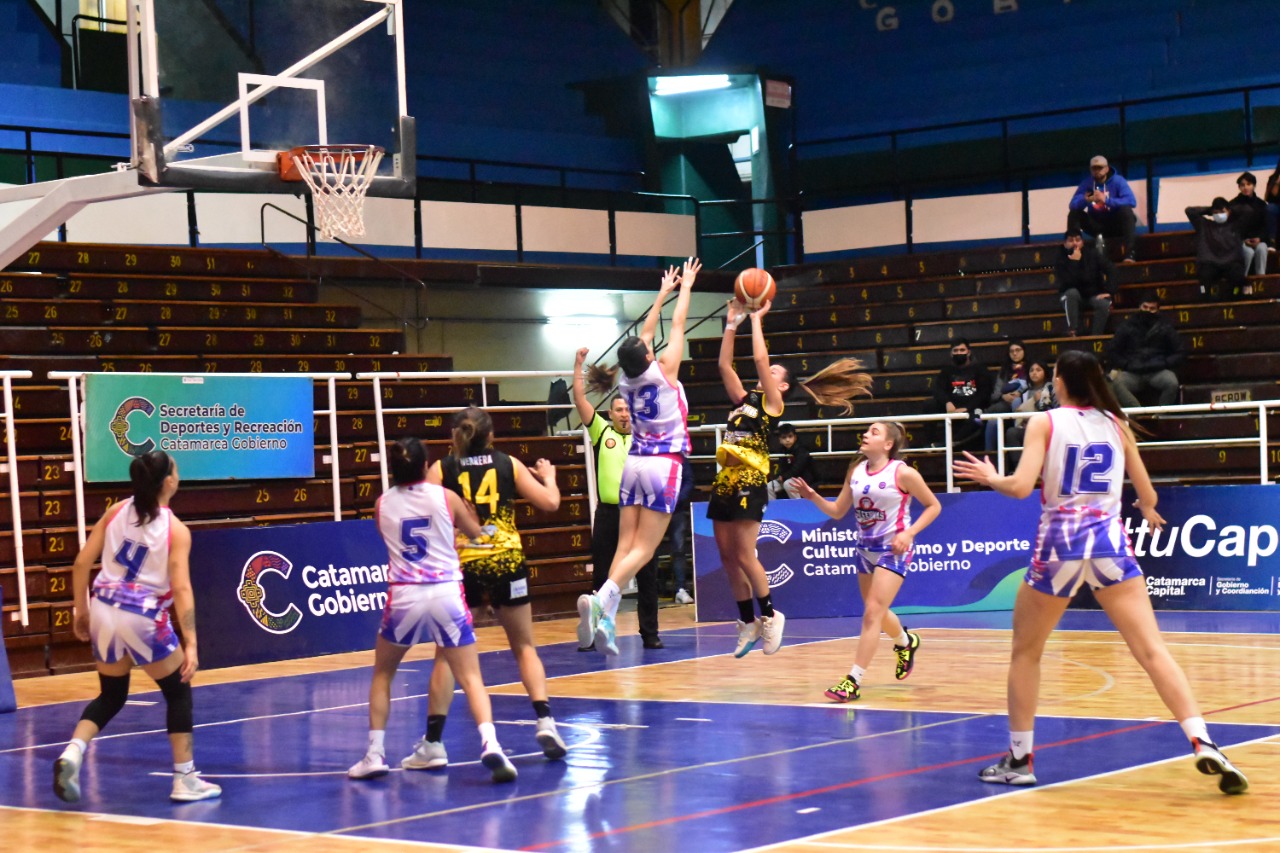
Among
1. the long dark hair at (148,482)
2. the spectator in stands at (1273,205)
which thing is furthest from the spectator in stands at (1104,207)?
the long dark hair at (148,482)

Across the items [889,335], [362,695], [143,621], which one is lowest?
[362,695]

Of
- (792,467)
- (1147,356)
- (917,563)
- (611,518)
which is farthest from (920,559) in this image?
(1147,356)

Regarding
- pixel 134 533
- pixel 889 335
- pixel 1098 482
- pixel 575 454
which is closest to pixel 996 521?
pixel 575 454

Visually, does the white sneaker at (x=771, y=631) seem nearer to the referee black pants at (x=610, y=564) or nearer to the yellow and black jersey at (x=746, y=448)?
the yellow and black jersey at (x=746, y=448)

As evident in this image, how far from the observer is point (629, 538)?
999 cm

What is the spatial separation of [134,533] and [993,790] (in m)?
4.14

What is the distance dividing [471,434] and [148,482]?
1.59 metres

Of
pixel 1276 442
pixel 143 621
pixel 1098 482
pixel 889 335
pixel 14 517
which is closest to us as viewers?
pixel 1098 482

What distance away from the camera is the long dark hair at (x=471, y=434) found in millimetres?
→ 8102

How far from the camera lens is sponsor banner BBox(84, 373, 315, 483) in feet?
44.4

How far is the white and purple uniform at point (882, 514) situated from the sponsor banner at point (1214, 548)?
5312 millimetres

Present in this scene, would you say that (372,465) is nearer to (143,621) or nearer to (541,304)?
(541,304)

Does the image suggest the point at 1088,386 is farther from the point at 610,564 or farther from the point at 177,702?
the point at 610,564

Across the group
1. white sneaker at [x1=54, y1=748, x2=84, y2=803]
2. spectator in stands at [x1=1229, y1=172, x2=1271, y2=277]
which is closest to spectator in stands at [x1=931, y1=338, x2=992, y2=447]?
spectator in stands at [x1=1229, y1=172, x2=1271, y2=277]
